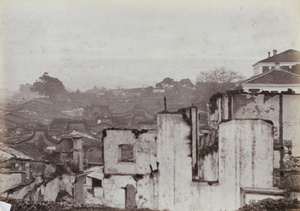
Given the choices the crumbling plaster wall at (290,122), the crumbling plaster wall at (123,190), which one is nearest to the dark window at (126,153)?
the crumbling plaster wall at (123,190)

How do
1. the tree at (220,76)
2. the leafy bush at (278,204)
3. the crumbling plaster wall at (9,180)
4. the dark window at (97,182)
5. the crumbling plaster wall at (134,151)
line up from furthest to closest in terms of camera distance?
the crumbling plaster wall at (9,180), the dark window at (97,182), the crumbling plaster wall at (134,151), the tree at (220,76), the leafy bush at (278,204)

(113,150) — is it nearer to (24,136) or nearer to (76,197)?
(76,197)

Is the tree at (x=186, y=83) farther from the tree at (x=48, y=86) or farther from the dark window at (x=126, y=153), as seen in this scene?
the tree at (x=48, y=86)

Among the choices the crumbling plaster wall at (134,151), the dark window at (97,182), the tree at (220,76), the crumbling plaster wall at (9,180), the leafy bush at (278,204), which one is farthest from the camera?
the crumbling plaster wall at (9,180)

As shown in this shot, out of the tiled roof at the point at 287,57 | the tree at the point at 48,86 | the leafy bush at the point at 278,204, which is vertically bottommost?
the leafy bush at the point at 278,204

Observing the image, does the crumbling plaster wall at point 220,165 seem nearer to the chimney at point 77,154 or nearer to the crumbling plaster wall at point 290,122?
the crumbling plaster wall at point 290,122

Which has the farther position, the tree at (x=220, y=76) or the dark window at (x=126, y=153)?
the dark window at (x=126, y=153)

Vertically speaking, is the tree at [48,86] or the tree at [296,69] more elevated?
the tree at [296,69]

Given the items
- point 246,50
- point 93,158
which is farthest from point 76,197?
point 246,50
